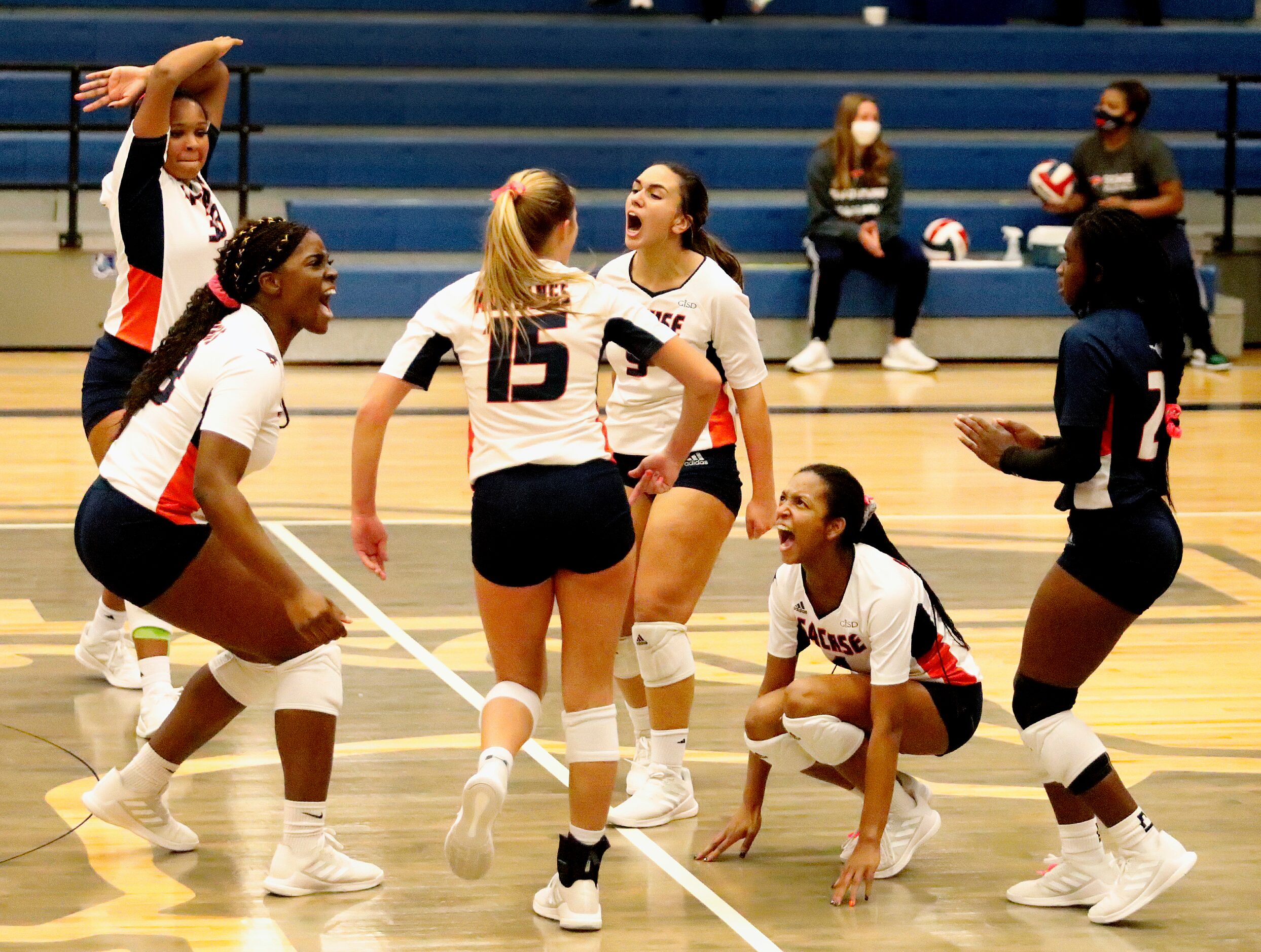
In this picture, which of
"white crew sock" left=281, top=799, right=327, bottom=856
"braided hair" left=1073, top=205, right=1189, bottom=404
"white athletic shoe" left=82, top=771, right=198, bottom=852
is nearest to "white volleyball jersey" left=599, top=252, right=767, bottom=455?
"braided hair" left=1073, top=205, right=1189, bottom=404

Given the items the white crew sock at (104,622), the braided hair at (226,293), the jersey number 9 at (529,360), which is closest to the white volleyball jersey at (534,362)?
the jersey number 9 at (529,360)

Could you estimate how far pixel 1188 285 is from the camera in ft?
35.8

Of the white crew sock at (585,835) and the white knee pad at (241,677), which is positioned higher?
the white knee pad at (241,677)

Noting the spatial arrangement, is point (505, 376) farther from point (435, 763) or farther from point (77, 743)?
point (77, 743)

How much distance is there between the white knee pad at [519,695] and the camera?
341cm

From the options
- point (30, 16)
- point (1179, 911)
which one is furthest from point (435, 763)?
point (30, 16)

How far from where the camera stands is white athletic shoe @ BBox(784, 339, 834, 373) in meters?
11.2

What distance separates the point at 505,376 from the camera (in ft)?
11.0

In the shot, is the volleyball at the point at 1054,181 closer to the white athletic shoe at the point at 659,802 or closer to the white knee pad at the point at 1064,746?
the white athletic shoe at the point at 659,802

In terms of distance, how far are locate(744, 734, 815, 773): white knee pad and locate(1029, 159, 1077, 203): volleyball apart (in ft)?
27.6

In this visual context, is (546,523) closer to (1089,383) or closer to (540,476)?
(540,476)

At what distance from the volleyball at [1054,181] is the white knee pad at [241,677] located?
8.78 m

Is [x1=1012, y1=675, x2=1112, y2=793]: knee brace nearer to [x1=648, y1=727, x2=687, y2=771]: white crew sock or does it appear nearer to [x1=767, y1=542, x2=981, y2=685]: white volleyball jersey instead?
[x1=767, y1=542, x2=981, y2=685]: white volleyball jersey

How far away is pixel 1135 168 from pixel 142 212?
774cm
